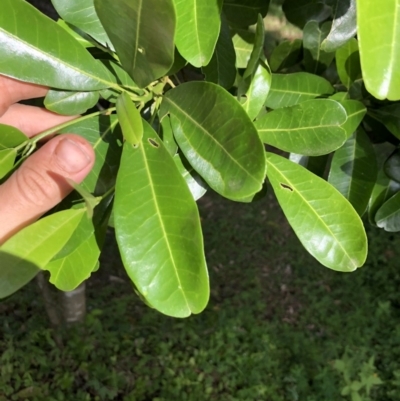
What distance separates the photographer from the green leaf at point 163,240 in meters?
0.54

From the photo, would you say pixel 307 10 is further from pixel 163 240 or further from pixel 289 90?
pixel 163 240

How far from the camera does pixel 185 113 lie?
1.86 ft

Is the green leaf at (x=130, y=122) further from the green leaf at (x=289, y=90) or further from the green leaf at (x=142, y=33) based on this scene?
the green leaf at (x=289, y=90)

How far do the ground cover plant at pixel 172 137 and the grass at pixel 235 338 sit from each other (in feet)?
5.07

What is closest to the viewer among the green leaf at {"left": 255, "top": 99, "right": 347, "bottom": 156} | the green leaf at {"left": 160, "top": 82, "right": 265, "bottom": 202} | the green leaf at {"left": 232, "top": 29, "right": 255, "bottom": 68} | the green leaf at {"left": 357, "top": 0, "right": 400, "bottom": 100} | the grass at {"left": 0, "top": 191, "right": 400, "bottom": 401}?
the green leaf at {"left": 357, "top": 0, "right": 400, "bottom": 100}

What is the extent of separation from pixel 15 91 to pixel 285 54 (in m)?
0.45

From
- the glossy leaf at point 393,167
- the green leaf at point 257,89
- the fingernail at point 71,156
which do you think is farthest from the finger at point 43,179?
the glossy leaf at point 393,167

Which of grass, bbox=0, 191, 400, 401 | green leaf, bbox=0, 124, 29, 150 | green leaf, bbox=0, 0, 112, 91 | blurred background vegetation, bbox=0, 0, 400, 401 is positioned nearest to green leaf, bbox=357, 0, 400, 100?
green leaf, bbox=0, 0, 112, 91

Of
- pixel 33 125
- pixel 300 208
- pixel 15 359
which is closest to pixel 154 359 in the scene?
pixel 15 359

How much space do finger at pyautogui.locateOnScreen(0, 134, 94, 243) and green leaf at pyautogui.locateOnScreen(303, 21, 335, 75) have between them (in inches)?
15.0

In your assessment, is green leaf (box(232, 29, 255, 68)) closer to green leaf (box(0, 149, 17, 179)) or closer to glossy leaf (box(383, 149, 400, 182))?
glossy leaf (box(383, 149, 400, 182))

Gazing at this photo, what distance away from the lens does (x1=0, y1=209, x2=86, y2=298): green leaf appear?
0.55m

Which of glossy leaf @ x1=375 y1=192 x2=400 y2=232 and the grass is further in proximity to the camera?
the grass

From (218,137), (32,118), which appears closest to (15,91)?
(32,118)
